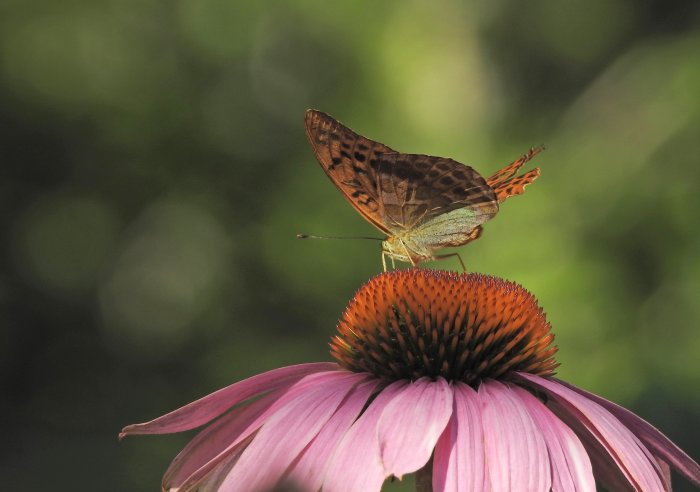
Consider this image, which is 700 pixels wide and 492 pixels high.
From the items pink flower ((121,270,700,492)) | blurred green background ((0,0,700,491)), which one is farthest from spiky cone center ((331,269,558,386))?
blurred green background ((0,0,700,491))

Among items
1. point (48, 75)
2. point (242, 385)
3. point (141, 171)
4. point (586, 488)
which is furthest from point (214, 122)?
point (586, 488)

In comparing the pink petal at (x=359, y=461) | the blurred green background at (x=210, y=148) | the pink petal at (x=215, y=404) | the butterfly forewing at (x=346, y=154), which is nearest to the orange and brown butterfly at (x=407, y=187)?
the butterfly forewing at (x=346, y=154)

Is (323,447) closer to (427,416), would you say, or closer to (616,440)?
(427,416)

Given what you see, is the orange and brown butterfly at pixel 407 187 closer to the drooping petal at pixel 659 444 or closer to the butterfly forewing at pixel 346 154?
the butterfly forewing at pixel 346 154

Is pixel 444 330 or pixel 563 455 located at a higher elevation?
pixel 444 330

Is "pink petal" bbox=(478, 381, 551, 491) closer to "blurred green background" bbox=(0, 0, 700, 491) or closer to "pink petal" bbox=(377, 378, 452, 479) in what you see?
"pink petal" bbox=(377, 378, 452, 479)

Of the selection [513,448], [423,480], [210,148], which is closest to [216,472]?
[423,480]
